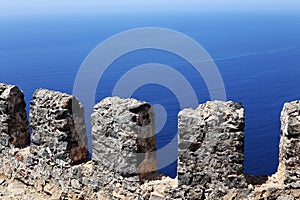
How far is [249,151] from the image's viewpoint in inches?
2028

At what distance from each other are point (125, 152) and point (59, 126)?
73.3 inches

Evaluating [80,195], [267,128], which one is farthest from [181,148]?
[267,128]

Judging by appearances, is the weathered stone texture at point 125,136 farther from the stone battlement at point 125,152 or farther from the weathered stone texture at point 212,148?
the weathered stone texture at point 212,148

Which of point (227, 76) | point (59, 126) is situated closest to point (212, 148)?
point (59, 126)

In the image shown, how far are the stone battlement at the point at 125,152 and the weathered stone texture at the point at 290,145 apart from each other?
2 centimetres

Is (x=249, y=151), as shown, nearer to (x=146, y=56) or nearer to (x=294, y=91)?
(x=294, y=91)

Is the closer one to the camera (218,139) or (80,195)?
(218,139)

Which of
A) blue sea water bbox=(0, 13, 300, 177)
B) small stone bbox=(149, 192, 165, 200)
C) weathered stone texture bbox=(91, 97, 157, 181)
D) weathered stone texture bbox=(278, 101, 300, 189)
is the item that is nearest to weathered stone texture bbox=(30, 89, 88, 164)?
weathered stone texture bbox=(91, 97, 157, 181)

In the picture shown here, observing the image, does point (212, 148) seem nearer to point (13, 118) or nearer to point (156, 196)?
point (156, 196)

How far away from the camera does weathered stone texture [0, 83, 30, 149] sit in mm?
11539

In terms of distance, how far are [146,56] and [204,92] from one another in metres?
53.3

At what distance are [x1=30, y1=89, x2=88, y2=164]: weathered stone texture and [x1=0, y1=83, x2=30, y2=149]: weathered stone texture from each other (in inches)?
33.6

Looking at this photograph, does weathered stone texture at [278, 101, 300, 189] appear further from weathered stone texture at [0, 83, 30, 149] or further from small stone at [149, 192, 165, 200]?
weathered stone texture at [0, 83, 30, 149]

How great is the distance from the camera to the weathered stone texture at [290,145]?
8055mm
